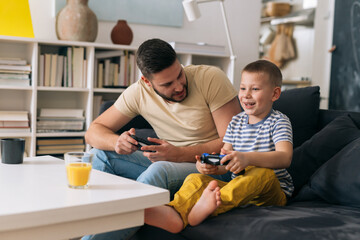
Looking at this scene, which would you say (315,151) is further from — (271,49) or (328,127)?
(271,49)

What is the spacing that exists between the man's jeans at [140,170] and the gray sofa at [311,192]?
0.52 ft

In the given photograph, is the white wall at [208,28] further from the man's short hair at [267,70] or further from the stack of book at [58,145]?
the man's short hair at [267,70]

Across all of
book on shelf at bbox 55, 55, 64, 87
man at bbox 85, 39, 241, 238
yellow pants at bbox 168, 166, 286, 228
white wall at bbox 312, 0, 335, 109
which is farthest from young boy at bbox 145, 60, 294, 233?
white wall at bbox 312, 0, 335, 109

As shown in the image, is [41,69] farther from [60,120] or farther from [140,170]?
[140,170]

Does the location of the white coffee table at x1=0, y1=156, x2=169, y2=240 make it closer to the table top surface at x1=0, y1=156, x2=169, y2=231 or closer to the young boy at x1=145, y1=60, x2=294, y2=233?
the table top surface at x1=0, y1=156, x2=169, y2=231

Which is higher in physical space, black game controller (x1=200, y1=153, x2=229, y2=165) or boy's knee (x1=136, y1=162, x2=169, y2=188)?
black game controller (x1=200, y1=153, x2=229, y2=165)

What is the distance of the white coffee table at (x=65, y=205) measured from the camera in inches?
36.0

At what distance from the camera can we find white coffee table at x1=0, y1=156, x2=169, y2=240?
0.92m

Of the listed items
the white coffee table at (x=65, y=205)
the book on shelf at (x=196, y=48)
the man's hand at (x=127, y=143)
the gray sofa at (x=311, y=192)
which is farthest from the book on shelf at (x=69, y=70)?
the white coffee table at (x=65, y=205)

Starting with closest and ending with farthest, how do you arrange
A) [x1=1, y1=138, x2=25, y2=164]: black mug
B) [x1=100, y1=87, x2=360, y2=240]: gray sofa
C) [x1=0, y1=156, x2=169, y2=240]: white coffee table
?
[x1=0, y1=156, x2=169, y2=240]: white coffee table < [x1=100, y1=87, x2=360, y2=240]: gray sofa < [x1=1, y1=138, x2=25, y2=164]: black mug

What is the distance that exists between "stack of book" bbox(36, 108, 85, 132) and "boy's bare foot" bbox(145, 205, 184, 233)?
193 centimetres

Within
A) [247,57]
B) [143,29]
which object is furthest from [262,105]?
[247,57]

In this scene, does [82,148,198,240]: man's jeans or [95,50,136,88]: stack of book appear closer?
[82,148,198,240]: man's jeans

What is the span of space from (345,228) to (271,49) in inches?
166
